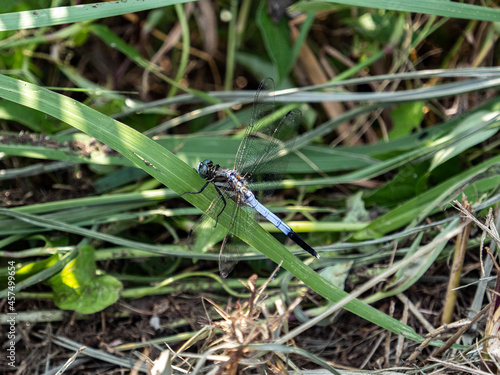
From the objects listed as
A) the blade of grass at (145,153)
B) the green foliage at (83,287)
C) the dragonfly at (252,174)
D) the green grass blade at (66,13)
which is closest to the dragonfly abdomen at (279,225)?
the dragonfly at (252,174)

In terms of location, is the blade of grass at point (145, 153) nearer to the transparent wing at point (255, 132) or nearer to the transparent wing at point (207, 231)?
the transparent wing at point (207, 231)

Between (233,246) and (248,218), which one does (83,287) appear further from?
(248,218)

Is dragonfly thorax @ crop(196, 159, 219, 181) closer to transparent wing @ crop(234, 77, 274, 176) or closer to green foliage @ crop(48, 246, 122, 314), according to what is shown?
transparent wing @ crop(234, 77, 274, 176)

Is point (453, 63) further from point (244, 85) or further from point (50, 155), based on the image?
point (50, 155)

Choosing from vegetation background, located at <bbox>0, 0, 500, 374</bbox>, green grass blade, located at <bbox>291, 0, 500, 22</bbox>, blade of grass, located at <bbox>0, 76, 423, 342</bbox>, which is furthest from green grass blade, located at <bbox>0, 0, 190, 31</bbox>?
green grass blade, located at <bbox>291, 0, 500, 22</bbox>

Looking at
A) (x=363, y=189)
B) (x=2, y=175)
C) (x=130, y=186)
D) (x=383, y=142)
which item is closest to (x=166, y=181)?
(x=130, y=186)
